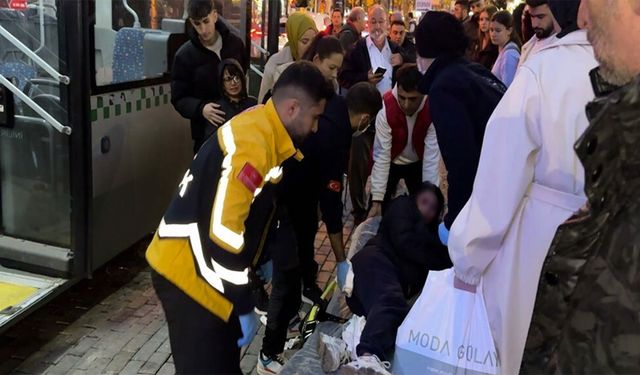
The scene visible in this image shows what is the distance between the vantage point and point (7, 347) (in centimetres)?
360

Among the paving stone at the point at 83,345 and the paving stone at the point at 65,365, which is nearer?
the paving stone at the point at 65,365

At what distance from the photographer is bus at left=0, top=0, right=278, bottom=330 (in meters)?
3.60

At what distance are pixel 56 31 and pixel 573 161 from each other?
2.98 metres

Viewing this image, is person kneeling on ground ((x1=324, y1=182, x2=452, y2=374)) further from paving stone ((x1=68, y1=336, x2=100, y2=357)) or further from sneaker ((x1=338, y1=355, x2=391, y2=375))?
paving stone ((x1=68, y1=336, x2=100, y2=357))

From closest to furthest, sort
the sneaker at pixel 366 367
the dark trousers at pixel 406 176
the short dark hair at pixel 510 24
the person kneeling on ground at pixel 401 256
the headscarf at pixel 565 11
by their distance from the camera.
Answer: the headscarf at pixel 565 11 → the sneaker at pixel 366 367 → the person kneeling on ground at pixel 401 256 → the dark trousers at pixel 406 176 → the short dark hair at pixel 510 24

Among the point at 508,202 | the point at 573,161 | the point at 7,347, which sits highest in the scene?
the point at 573,161

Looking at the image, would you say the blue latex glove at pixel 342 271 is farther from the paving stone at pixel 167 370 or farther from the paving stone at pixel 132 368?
the paving stone at pixel 132 368

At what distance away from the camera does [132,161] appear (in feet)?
14.6

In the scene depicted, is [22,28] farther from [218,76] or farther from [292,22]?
[292,22]

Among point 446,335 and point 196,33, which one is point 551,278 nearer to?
point 446,335

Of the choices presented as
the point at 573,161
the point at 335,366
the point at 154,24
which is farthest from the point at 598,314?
the point at 154,24

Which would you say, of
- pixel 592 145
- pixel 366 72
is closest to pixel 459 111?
pixel 592 145

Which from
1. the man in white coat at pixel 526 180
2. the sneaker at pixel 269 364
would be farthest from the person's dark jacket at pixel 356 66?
the man in white coat at pixel 526 180

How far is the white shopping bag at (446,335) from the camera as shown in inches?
94.4
